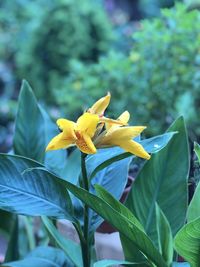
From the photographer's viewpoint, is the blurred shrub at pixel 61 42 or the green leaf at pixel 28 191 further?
the blurred shrub at pixel 61 42

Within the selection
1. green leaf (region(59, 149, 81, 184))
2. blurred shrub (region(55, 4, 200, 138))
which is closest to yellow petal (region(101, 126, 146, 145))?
green leaf (region(59, 149, 81, 184))

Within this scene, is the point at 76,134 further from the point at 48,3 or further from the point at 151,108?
the point at 48,3

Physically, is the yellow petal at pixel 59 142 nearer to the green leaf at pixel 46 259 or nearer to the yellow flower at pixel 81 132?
the yellow flower at pixel 81 132

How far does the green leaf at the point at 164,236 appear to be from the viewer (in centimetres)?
93

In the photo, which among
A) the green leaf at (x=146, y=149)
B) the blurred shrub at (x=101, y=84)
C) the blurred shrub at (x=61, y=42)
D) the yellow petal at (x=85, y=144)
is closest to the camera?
the yellow petal at (x=85, y=144)

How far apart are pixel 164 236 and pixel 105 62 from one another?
3.55 ft

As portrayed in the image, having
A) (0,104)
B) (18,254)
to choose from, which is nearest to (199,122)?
(18,254)

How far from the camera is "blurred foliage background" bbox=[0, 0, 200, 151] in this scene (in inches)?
67.7

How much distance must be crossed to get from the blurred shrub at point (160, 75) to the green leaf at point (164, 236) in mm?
640

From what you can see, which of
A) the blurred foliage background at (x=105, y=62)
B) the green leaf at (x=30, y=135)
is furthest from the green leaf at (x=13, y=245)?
the blurred foliage background at (x=105, y=62)

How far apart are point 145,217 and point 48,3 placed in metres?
2.27

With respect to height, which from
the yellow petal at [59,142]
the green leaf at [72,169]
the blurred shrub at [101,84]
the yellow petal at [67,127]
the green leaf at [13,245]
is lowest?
the green leaf at [13,245]

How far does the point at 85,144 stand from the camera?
0.77m

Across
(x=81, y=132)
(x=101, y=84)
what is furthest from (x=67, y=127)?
(x=101, y=84)
